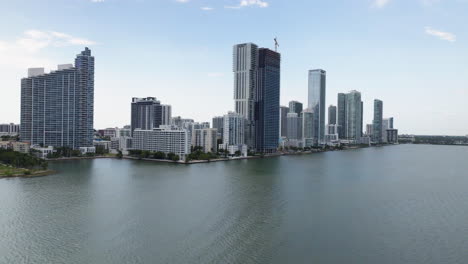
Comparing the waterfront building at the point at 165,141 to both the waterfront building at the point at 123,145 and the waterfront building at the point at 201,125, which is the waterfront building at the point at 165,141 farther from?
the waterfront building at the point at 201,125

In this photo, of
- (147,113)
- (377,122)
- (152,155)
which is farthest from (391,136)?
(152,155)

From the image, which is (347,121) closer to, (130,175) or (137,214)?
(130,175)

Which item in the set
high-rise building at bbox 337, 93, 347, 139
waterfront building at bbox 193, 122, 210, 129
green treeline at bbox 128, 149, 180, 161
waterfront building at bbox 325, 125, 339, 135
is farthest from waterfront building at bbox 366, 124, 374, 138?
green treeline at bbox 128, 149, 180, 161

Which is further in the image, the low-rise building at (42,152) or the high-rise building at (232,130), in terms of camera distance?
the high-rise building at (232,130)

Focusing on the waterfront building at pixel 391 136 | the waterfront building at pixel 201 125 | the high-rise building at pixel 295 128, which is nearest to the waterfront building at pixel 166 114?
the waterfront building at pixel 201 125

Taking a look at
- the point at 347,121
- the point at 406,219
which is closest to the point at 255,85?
the point at 406,219

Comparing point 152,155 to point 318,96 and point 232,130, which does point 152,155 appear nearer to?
point 232,130

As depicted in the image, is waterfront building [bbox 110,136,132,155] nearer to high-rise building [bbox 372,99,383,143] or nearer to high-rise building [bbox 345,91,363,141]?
high-rise building [bbox 345,91,363,141]
